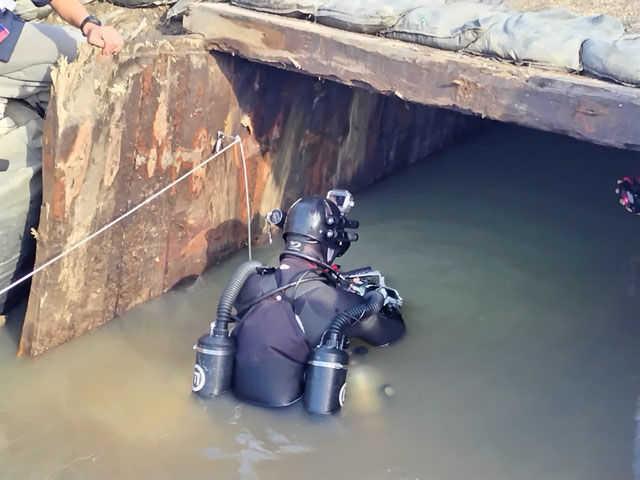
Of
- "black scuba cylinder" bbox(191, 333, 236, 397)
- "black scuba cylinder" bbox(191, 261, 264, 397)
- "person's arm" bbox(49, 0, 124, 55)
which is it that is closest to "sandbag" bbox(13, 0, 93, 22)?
"person's arm" bbox(49, 0, 124, 55)

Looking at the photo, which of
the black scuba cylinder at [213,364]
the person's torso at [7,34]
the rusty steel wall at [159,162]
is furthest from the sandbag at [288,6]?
the black scuba cylinder at [213,364]

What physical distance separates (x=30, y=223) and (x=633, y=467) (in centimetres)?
323

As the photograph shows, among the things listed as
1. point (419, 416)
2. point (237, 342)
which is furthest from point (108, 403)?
point (419, 416)

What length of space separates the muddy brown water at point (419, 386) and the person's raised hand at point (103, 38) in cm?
157

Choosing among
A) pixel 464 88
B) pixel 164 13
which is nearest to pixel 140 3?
pixel 164 13

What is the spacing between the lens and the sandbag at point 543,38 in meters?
3.53

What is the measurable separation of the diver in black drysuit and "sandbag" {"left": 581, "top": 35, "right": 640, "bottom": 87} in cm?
138

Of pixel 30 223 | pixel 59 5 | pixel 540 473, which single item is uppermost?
pixel 59 5

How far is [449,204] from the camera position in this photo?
6258 mm

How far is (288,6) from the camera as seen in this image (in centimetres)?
436

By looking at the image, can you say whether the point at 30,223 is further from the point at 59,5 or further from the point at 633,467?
the point at 633,467

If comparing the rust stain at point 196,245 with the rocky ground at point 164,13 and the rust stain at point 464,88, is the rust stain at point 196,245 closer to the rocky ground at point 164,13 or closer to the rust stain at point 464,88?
the rocky ground at point 164,13

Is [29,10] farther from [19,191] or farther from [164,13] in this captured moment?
A: [19,191]

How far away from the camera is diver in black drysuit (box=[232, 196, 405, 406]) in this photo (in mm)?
3629
